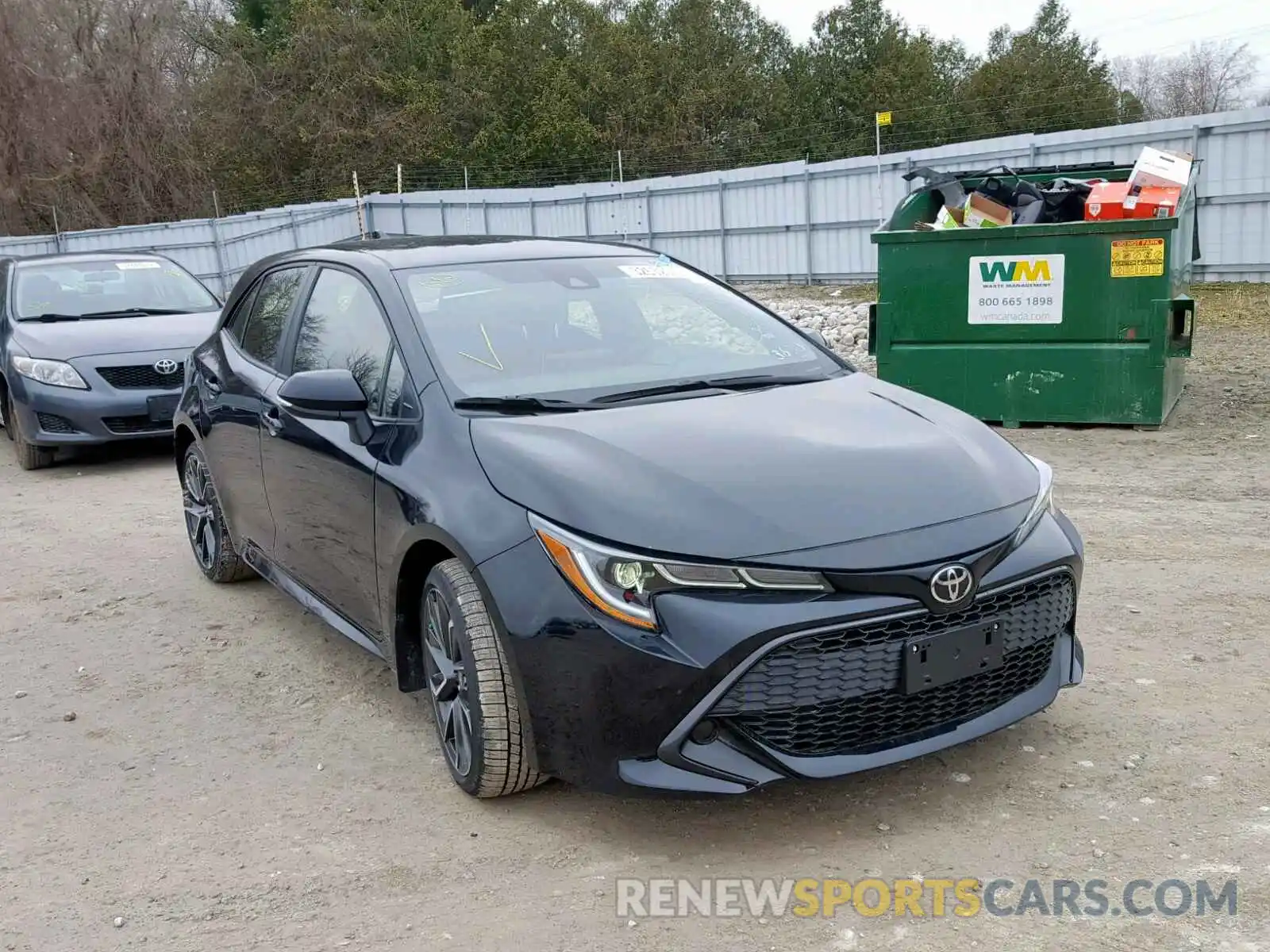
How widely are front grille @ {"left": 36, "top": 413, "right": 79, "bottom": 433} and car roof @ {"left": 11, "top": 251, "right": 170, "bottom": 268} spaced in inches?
68.6

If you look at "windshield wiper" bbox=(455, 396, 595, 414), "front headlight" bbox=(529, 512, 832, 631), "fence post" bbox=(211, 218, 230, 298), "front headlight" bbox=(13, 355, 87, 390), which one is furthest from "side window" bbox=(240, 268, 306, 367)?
"fence post" bbox=(211, 218, 230, 298)

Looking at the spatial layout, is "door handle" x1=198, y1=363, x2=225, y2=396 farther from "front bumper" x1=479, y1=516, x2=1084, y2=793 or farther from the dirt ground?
"front bumper" x1=479, y1=516, x2=1084, y2=793

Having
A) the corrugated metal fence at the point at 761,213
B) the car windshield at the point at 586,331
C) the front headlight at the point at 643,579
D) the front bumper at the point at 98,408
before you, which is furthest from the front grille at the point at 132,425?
the corrugated metal fence at the point at 761,213

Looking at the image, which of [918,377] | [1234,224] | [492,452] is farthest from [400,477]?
[1234,224]

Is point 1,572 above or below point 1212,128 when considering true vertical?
below

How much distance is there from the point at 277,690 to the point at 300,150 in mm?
43257

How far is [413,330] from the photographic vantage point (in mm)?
3779

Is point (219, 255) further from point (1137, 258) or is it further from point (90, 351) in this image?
point (1137, 258)

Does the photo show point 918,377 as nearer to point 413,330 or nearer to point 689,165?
point 413,330

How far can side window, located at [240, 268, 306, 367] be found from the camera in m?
4.70

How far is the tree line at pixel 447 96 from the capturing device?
3750 centimetres

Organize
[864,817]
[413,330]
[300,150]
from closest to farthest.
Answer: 1. [864,817]
2. [413,330]
3. [300,150]

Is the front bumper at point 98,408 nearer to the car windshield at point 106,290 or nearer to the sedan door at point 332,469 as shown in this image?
the car windshield at point 106,290

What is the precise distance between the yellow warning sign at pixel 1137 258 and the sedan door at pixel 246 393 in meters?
5.41
